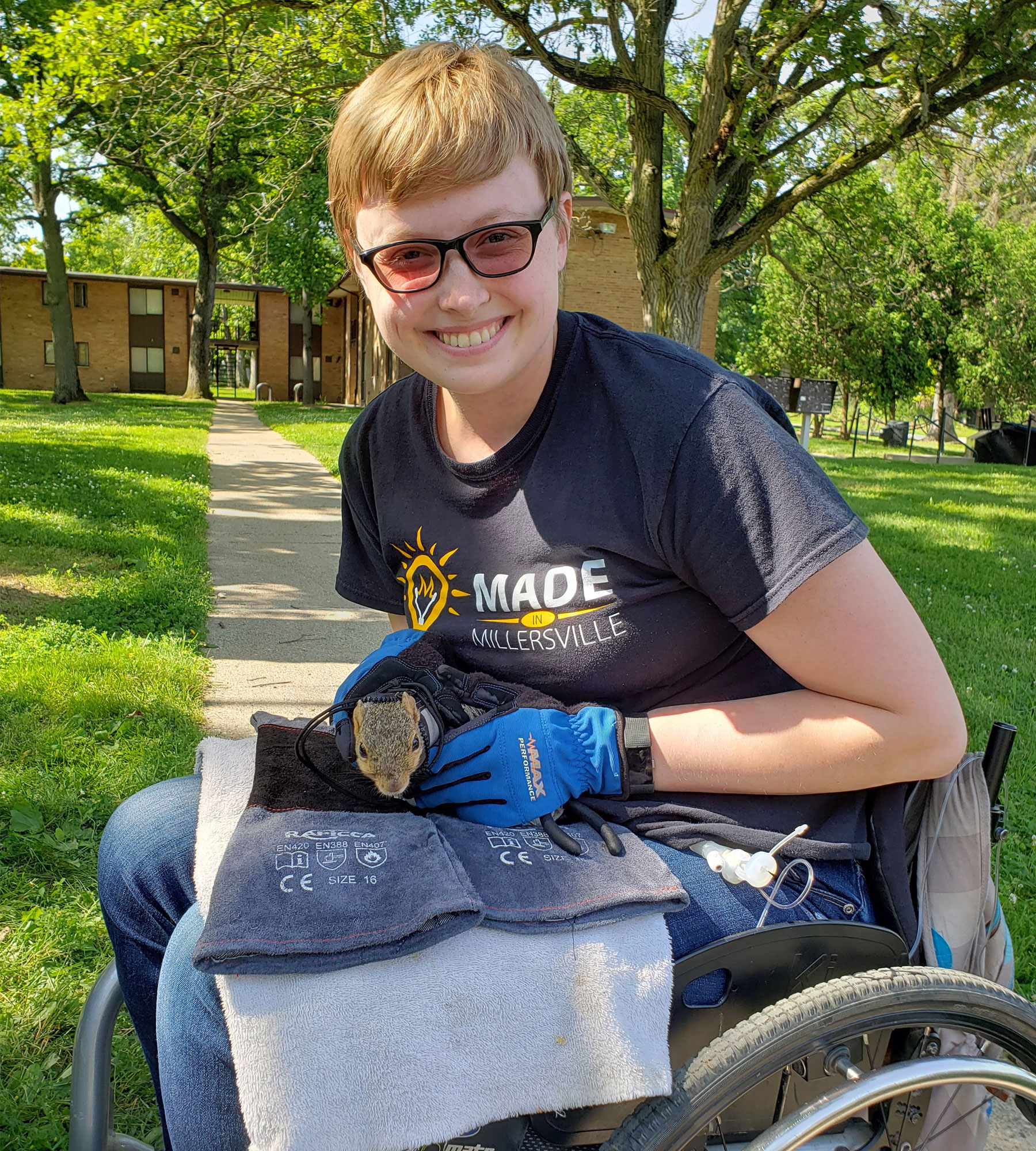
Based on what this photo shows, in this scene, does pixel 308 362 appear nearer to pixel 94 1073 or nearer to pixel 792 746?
pixel 94 1073

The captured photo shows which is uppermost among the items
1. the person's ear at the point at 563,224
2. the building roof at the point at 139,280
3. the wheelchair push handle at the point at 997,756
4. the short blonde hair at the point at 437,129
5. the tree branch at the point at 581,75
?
the building roof at the point at 139,280

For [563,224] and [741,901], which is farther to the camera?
[563,224]

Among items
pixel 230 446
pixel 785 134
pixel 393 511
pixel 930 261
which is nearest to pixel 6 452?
pixel 230 446

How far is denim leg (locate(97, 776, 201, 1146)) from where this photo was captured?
149cm

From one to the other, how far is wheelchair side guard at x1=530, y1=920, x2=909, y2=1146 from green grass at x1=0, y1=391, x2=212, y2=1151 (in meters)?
1.25

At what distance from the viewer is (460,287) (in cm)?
149

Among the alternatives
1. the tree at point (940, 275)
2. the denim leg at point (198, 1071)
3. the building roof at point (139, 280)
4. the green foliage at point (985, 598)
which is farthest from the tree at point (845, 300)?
the building roof at point (139, 280)

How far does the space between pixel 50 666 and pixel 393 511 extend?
331cm

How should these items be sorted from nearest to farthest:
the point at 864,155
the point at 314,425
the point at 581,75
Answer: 1. the point at 581,75
2. the point at 864,155
3. the point at 314,425

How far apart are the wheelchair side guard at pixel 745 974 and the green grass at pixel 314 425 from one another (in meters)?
8.91

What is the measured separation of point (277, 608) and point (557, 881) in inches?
194

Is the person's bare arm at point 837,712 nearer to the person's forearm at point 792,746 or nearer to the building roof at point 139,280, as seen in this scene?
the person's forearm at point 792,746

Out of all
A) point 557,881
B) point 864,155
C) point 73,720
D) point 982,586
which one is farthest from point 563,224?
point 864,155

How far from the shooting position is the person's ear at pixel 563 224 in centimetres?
160
